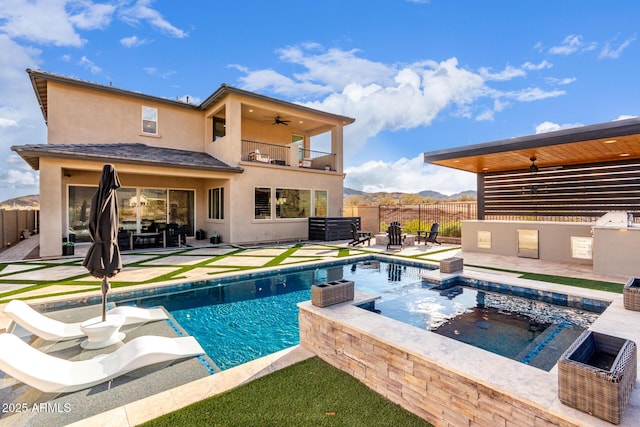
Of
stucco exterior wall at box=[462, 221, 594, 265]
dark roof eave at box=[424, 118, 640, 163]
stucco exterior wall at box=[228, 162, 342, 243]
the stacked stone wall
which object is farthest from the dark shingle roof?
the stacked stone wall

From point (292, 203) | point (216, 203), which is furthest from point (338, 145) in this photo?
point (216, 203)

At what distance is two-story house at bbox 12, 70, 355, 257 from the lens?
11312 millimetres

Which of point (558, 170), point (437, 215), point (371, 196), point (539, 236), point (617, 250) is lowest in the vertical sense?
point (617, 250)

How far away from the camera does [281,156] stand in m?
16.4

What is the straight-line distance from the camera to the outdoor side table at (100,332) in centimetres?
409

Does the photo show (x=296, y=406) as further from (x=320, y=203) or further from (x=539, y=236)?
(x=320, y=203)

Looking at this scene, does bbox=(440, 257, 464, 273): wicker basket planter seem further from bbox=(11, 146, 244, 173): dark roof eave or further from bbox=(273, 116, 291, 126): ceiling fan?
bbox=(273, 116, 291, 126): ceiling fan

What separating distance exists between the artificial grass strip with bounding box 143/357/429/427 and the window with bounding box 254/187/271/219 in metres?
11.2

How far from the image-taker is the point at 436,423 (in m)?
2.57

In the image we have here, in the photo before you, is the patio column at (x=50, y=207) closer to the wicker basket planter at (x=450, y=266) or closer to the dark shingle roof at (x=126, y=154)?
the dark shingle roof at (x=126, y=154)

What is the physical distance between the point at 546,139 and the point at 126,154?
13363 millimetres

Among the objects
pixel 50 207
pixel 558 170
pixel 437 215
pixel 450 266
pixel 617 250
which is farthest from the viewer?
pixel 437 215

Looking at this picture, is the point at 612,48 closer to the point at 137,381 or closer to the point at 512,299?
the point at 512,299

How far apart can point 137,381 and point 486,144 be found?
9951mm
